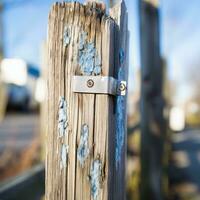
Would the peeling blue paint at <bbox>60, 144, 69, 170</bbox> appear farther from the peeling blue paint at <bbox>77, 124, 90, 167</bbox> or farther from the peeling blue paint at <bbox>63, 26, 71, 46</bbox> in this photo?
the peeling blue paint at <bbox>63, 26, 71, 46</bbox>

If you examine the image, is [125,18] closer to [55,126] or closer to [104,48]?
[104,48]

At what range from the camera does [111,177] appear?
1.55 metres

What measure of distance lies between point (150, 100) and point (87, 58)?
3.69 metres

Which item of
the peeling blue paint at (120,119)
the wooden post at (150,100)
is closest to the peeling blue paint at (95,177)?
the peeling blue paint at (120,119)

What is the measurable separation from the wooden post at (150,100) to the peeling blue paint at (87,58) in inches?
136

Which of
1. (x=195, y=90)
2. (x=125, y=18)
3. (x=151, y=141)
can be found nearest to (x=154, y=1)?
(x=151, y=141)

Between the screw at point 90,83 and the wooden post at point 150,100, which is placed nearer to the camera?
the screw at point 90,83

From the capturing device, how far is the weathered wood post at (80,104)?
4.91 feet

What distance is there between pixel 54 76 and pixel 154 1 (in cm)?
372

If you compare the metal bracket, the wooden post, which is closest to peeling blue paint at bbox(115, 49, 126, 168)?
the metal bracket

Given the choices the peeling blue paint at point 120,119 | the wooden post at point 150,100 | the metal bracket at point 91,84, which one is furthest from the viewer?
the wooden post at point 150,100

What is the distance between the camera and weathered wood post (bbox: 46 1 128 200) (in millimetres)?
1495

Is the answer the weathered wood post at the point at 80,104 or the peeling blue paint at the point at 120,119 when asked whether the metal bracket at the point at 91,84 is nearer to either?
the weathered wood post at the point at 80,104

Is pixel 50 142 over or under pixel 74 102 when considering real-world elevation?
under
